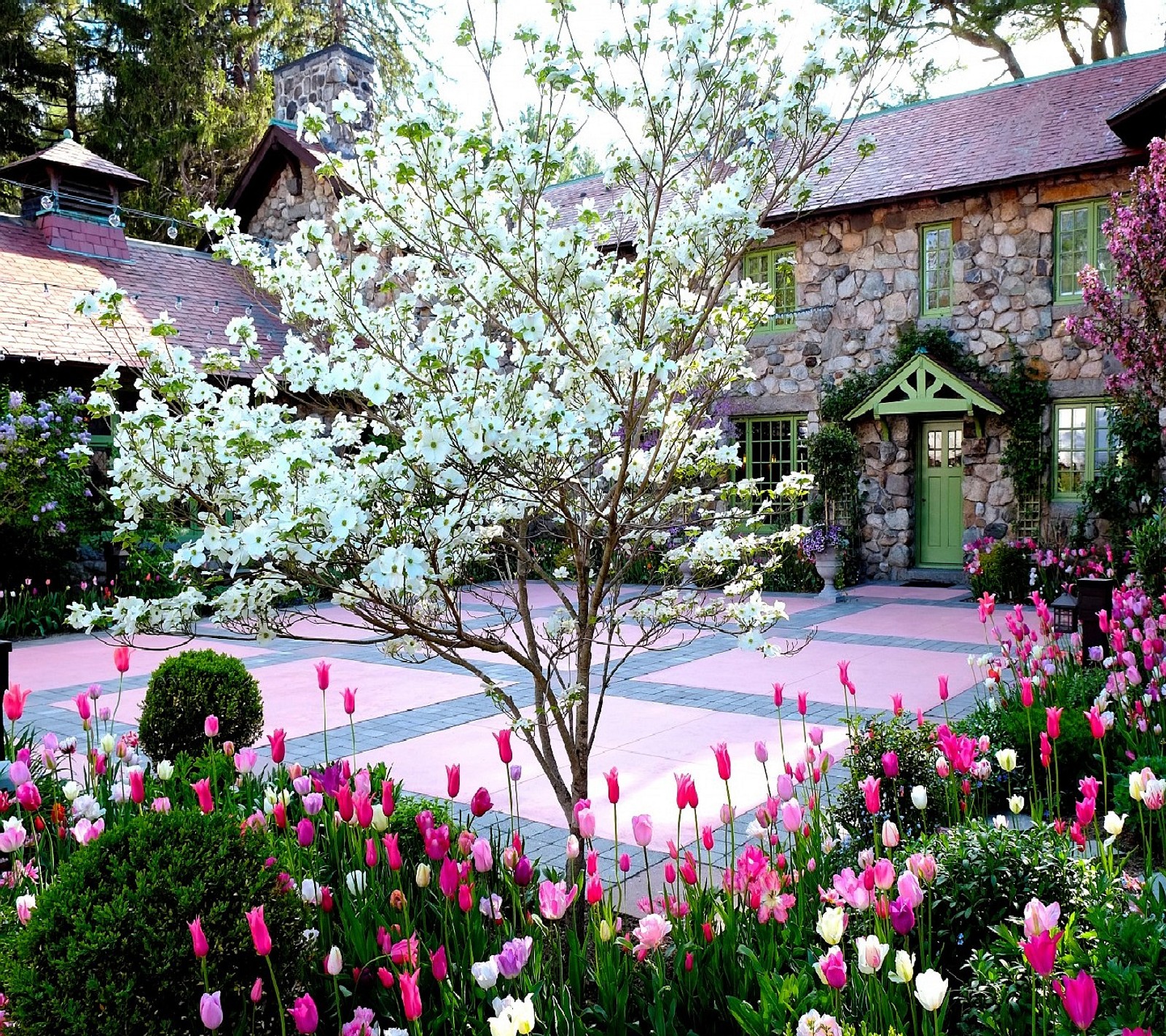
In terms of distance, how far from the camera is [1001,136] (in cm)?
1333

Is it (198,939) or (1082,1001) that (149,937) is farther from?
(1082,1001)

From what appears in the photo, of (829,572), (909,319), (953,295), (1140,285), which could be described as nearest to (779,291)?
(909,319)

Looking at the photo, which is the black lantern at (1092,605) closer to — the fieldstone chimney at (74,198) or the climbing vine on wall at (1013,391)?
the climbing vine on wall at (1013,391)

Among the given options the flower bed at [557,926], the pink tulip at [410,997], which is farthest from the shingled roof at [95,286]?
the pink tulip at [410,997]

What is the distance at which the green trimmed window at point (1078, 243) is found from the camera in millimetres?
12039

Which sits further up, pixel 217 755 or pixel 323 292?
pixel 323 292

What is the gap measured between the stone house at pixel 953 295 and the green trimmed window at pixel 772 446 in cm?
3

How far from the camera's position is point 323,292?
3.47 meters

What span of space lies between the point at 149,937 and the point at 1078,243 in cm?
1307

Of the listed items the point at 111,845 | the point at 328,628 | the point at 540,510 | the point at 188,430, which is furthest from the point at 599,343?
the point at 328,628

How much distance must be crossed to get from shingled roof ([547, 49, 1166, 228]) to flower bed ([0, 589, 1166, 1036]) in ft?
32.6

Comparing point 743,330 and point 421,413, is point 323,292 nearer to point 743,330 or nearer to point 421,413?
point 421,413

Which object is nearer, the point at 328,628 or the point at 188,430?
the point at 188,430

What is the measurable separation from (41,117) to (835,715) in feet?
74.9
